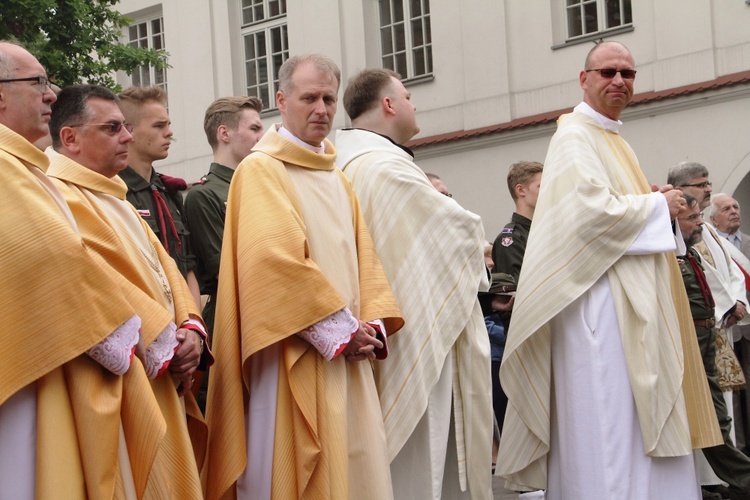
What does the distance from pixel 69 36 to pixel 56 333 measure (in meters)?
11.1

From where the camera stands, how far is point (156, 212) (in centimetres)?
555

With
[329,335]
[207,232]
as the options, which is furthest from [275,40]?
[329,335]

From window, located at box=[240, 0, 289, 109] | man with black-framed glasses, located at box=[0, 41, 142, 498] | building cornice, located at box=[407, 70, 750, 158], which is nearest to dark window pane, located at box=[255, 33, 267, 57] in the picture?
window, located at box=[240, 0, 289, 109]

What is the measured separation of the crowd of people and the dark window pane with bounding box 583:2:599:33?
9.96 meters

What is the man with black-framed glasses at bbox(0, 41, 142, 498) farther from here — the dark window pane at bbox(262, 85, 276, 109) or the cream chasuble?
the dark window pane at bbox(262, 85, 276, 109)

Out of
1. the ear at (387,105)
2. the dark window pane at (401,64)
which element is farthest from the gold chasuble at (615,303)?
the dark window pane at (401,64)

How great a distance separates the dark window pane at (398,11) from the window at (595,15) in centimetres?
346

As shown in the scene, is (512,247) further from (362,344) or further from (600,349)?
(362,344)

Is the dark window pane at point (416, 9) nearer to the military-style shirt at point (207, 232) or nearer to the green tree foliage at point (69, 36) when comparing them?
the green tree foliage at point (69, 36)

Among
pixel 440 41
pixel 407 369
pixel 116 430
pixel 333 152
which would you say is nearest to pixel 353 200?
pixel 333 152

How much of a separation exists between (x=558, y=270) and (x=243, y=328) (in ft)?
6.22

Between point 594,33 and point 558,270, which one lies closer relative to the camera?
point 558,270

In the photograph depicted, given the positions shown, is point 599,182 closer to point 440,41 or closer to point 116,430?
point 116,430

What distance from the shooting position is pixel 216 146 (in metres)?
6.42
